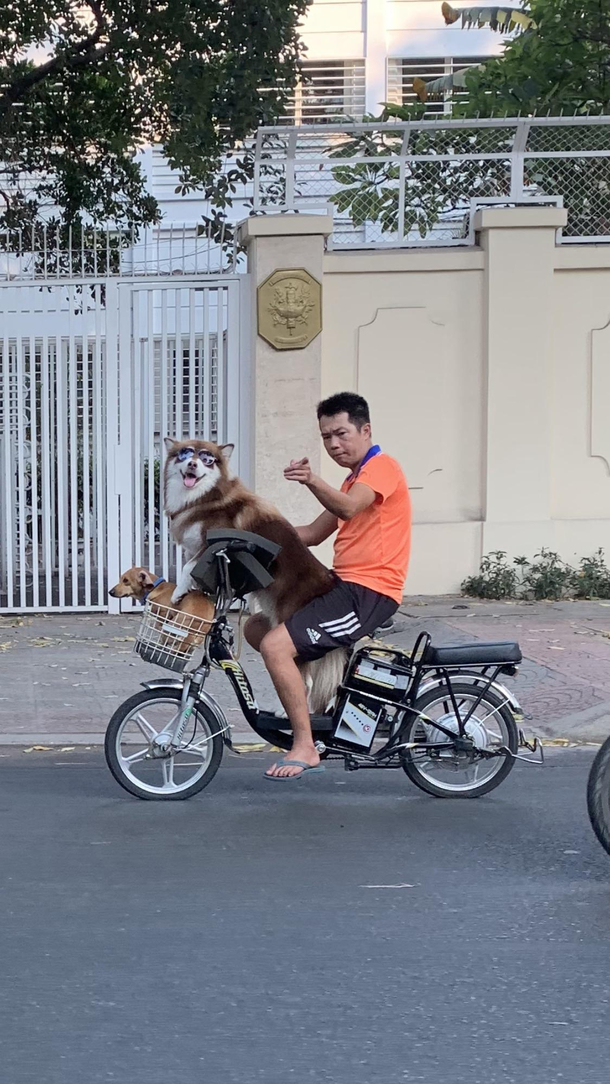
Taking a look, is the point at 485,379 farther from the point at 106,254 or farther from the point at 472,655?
the point at 472,655

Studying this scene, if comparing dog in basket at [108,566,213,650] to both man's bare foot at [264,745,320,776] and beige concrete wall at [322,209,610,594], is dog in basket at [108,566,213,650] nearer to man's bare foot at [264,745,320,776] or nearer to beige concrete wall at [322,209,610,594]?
man's bare foot at [264,745,320,776]

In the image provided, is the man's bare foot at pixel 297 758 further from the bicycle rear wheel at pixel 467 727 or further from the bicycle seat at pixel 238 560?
the bicycle seat at pixel 238 560

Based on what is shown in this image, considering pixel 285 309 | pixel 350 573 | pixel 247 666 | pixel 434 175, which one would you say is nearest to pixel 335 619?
pixel 350 573

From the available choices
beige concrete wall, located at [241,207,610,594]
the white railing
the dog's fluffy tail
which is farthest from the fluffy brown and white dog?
beige concrete wall, located at [241,207,610,594]

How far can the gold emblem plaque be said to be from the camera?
10992mm

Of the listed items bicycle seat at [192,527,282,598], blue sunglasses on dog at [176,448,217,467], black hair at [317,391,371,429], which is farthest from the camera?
blue sunglasses on dog at [176,448,217,467]

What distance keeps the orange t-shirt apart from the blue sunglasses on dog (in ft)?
2.02

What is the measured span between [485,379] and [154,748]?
21.8 ft

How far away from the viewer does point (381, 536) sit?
5844 mm

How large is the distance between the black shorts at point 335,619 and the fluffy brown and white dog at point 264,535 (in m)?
0.09

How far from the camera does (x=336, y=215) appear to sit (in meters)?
11.6

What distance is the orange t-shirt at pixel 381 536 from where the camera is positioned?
5.79 meters

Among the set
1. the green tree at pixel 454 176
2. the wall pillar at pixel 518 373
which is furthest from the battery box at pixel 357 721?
the green tree at pixel 454 176

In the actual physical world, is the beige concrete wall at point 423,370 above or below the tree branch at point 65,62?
below
